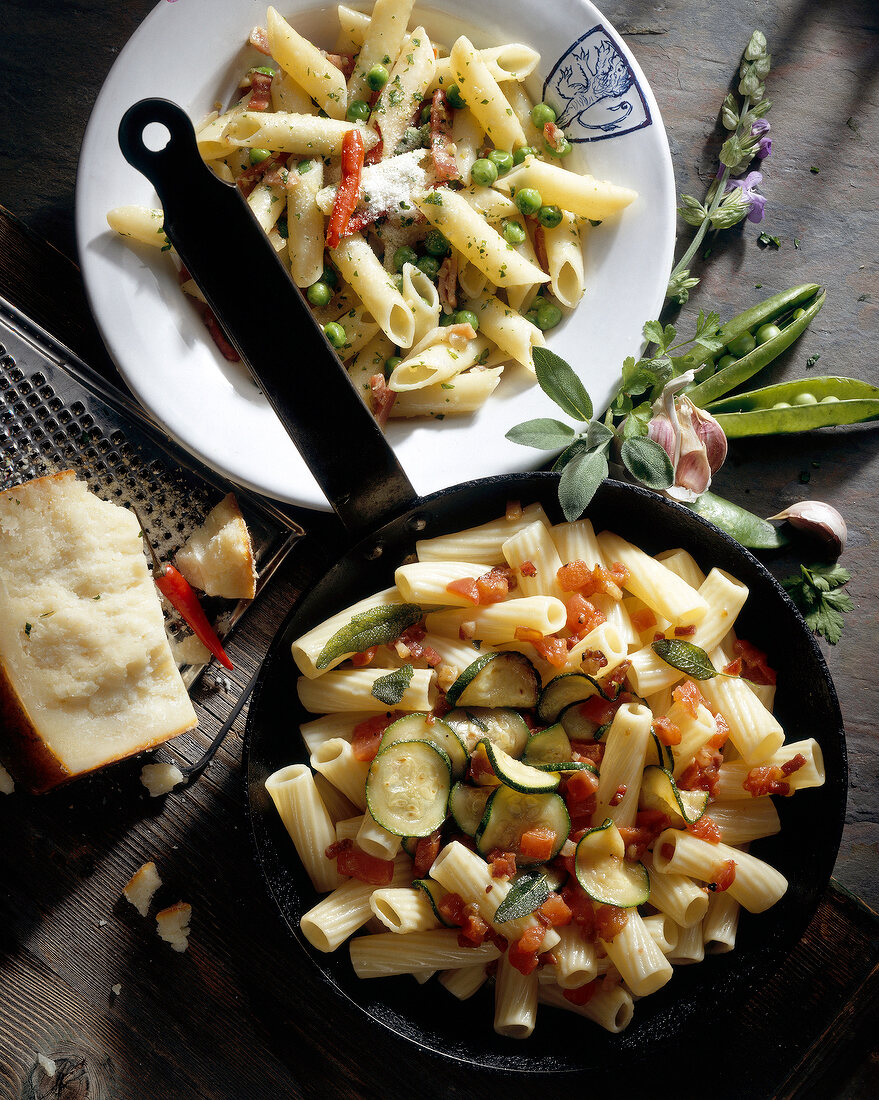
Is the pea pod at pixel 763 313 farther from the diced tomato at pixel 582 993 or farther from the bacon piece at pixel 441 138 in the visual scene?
the diced tomato at pixel 582 993

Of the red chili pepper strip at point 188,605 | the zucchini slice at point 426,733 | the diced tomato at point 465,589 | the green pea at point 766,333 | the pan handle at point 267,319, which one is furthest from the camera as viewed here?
the green pea at point 766,333

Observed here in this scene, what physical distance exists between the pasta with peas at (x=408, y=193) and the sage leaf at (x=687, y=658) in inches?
30.0

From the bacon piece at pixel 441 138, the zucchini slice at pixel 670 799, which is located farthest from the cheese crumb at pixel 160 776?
the bacon piece at pixel 441 138

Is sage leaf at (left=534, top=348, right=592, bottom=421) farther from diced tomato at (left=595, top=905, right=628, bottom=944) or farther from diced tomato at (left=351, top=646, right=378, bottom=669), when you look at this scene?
diced tomato at (left=595, top=905, right=628, bottom=944)

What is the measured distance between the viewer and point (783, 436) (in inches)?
87.4

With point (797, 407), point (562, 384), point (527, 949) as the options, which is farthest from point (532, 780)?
point (797, 407)

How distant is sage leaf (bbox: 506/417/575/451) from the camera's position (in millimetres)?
1752

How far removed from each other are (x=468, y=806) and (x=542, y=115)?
172 centimetres

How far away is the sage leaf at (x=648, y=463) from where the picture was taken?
5.68ft

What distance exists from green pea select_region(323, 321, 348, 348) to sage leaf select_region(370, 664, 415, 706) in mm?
867

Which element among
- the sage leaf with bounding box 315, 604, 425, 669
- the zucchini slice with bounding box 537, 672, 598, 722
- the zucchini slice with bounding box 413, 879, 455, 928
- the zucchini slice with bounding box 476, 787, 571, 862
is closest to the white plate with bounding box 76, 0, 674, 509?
the sage leaf with bounding box 315, 604, 425, 669

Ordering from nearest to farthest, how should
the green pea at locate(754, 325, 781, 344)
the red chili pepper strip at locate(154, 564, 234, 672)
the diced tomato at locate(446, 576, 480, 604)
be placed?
the diced tomato at locate(446, 576, 480, 604)
the red chili pepper strip at locate(154, 564, 234, 672)
the green pea at locate(754, 325, 781, 344)

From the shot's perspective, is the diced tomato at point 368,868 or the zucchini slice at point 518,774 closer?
the zucchini slice at point 518,774

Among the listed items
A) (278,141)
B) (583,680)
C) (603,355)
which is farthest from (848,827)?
(278,141)
